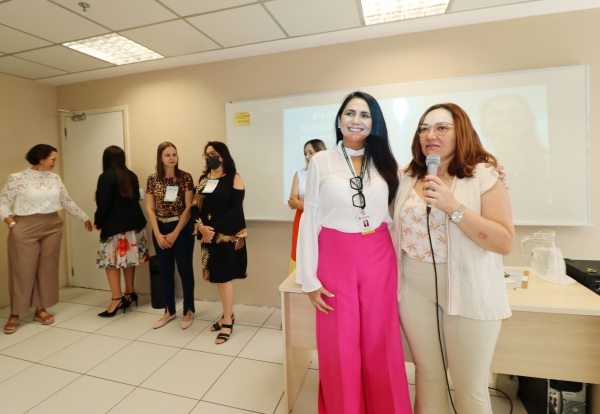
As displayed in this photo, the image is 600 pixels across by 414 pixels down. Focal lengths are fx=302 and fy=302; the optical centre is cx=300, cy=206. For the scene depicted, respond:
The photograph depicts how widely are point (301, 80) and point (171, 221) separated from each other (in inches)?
71.8

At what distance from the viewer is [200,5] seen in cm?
216

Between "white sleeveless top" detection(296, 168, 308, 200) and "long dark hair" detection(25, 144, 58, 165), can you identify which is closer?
"white sleeveless top" detection(296, 168, 308, 200)

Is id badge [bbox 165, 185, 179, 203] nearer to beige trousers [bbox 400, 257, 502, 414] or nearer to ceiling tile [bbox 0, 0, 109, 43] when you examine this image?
ceiling tile [bbox 0, 0, 109, 43]

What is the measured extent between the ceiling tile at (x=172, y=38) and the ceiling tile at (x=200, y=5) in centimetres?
20

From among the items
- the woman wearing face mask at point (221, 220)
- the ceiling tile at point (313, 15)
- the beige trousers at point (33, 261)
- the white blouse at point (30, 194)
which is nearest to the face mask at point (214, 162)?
the woman wearing face mask at point (221, 220)

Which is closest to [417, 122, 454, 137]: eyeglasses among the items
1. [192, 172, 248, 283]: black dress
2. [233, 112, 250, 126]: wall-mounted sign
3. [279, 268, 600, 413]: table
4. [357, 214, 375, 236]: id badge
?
[357, 214, 375, 236]: id badge

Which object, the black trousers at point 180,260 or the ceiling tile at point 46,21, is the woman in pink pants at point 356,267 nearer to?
the black trousers at point 180,260

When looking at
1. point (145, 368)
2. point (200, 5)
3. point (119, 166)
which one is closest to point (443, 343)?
point (145, 368)

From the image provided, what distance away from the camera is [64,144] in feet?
12.7

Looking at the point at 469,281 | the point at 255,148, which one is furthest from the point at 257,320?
the point at 469,281

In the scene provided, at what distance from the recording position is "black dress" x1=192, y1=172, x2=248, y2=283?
8.05ft

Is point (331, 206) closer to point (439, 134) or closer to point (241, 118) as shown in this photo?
point (439, 134)

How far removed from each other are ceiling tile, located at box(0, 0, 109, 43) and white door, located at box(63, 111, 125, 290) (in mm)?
1121

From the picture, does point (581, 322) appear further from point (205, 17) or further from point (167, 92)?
point (167, 92)
